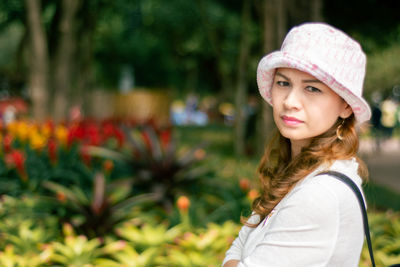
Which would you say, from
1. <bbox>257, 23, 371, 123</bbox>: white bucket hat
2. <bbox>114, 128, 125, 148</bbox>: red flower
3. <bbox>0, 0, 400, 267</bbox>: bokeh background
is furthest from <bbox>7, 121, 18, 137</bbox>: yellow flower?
<bbox>257, 23, 371, 123</bbox>: white bucket hat

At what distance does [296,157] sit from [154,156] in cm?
373

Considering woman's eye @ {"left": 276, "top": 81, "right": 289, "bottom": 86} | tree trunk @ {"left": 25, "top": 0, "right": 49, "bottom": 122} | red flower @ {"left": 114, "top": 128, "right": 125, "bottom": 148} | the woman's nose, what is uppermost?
woman's eye @ {"left": 276, "top": 81, "right": 289, "bottom": 86}

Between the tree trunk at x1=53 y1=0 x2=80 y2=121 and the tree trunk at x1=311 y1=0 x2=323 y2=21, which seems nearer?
the tree trunk at x1=311 y1=0 x2=323 y2=21

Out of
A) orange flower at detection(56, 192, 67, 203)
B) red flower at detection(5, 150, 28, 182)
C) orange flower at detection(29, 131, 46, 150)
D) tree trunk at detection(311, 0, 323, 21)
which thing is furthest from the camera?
tree trunk at detection(311, 0, 323, 21)

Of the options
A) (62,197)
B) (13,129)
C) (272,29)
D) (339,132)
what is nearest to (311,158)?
(339,132)

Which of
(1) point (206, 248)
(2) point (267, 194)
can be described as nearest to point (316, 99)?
(2) point (267, 194)

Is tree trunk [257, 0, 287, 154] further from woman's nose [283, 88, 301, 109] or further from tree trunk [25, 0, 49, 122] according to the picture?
woman's nose [283, 88, 301, 109]

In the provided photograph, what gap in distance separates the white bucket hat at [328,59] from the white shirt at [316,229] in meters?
0.29

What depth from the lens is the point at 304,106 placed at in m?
1.58

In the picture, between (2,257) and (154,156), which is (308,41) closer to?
(2,257)

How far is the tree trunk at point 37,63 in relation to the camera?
774 centimetres

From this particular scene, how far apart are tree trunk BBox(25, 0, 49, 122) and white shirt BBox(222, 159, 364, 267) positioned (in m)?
6.85

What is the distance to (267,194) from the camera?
1801mm

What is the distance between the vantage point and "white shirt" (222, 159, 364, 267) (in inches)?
54.1
